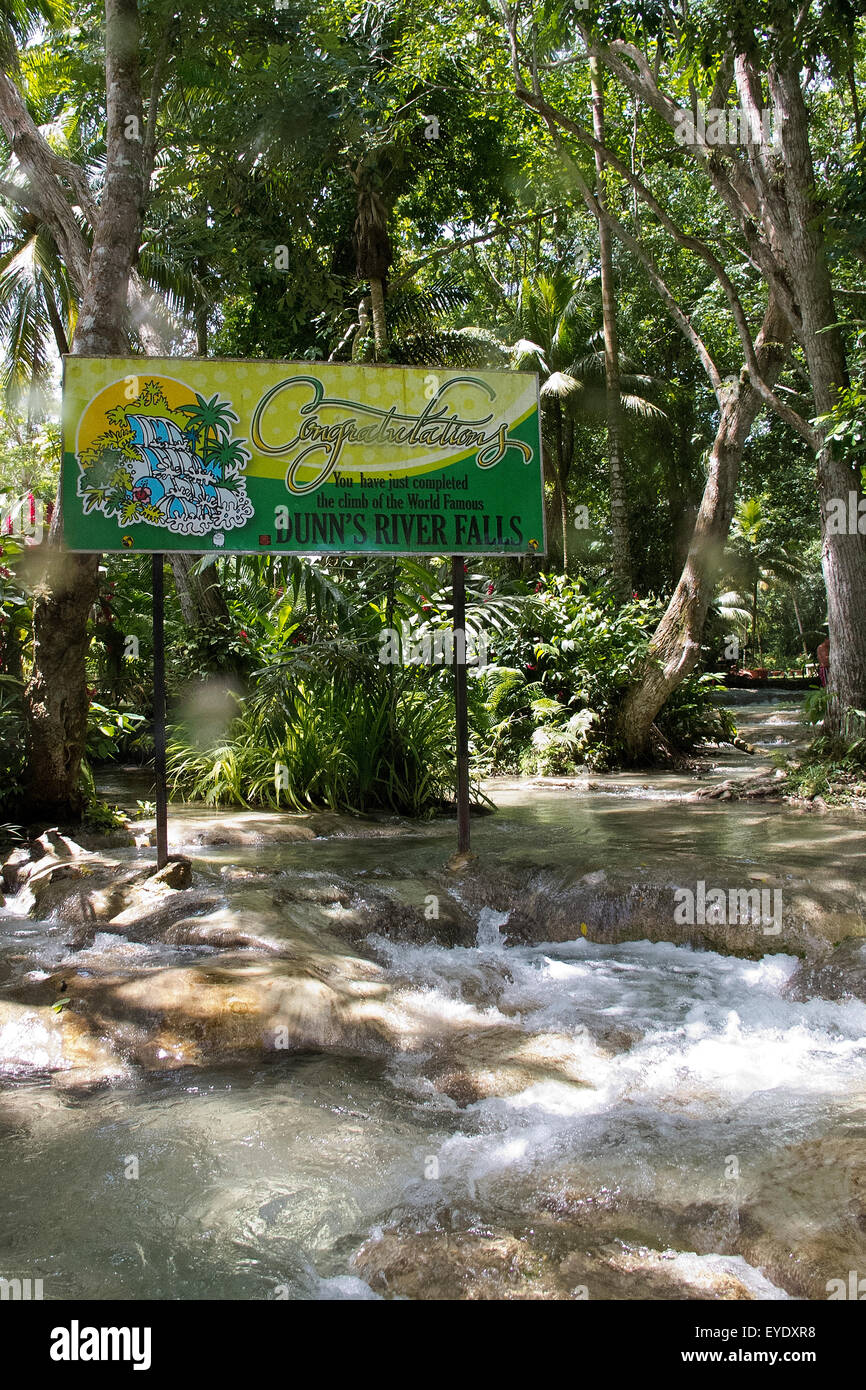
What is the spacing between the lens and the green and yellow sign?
6617 millimetres

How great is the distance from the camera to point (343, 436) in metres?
6.89

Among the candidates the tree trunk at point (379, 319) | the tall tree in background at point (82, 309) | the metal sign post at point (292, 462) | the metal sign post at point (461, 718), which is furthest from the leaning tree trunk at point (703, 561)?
the tall tree in background at point (82, 309)

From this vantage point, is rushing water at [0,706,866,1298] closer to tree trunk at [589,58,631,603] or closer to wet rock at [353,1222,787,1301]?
wet rock at [353,1222,787,1301]

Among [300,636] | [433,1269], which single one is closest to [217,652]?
[300,636]

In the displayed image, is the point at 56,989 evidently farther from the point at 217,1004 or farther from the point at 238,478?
the point at 238,478

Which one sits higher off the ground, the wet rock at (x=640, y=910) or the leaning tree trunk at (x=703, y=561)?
the leaning tree trunk at (x=703, y=561)

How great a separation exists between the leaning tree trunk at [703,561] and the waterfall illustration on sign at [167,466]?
7.79 meters

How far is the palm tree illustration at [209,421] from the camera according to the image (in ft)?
22.1

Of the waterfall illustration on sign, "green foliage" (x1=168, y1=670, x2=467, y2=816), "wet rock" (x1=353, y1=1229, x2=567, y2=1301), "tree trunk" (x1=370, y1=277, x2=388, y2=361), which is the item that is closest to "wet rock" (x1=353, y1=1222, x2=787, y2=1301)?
"wet rock" (x1=353, y1=1229, x2=567, y2=1301)

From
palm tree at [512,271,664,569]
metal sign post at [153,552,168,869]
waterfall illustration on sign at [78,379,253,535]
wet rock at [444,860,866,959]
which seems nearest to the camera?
wet rock at [444,860,866,959]

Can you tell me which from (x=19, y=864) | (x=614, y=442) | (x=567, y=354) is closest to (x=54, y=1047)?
(x=19, y=864)

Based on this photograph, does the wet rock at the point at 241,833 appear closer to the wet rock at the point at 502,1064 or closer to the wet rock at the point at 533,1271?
the wet rock at the point at 502,1064

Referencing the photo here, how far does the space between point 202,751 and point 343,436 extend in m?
4.90

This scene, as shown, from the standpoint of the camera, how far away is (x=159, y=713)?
701cm
